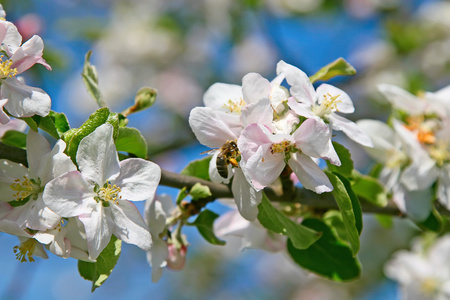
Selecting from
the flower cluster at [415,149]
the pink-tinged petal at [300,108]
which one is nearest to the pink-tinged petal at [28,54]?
the pink-tinged petal at [300,108]

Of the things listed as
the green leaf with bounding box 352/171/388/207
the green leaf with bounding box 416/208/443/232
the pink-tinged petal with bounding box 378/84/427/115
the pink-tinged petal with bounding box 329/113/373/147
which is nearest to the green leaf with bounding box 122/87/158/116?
the pink-tinged petal with bounding box 329/113/373/147

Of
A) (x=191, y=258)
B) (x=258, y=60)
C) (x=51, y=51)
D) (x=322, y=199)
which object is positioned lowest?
(x=191, y=258)

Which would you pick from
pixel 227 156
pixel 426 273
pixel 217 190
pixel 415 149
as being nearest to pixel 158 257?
pixel 217 190

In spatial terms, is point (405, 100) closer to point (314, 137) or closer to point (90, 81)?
point (314, 137)

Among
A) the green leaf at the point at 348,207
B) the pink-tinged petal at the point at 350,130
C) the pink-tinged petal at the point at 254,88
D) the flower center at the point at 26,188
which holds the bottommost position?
the green leaf at the point at 348,207

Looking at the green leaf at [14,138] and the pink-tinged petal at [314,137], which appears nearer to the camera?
the pink-tinged petal at [314,137]

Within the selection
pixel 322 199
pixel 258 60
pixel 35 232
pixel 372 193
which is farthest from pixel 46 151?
pixel 258 60

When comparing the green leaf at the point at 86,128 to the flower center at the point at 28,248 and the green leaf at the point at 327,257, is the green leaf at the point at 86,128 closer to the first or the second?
the flower center at the point at 28,248

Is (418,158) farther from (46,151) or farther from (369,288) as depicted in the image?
(369,288)
